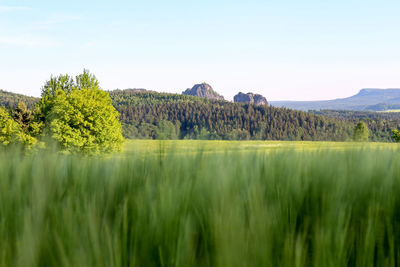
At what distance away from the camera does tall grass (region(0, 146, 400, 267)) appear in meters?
0.89

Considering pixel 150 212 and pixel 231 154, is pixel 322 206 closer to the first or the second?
pixel 150 212

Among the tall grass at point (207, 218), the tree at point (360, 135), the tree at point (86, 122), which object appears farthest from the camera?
the tree at point (86, 122)

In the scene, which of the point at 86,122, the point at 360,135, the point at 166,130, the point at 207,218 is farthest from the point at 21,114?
the point at 207,218

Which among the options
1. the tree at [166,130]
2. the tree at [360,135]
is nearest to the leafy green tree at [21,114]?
the tree at [166,130]

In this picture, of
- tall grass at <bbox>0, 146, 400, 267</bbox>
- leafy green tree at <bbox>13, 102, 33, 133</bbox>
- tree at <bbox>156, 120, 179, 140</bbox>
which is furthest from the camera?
leafy green tree at <bbox>13, 102, 33, 133</bbox>

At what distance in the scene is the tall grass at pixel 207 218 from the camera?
89 centimetres

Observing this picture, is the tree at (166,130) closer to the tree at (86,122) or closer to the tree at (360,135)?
the tree at (360,135)

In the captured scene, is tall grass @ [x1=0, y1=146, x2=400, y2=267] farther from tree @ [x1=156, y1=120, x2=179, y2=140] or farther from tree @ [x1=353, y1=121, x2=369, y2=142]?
tree @ [x1=353, y1=121, x2=369, y2=142]

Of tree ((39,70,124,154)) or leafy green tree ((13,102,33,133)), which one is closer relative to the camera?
tree ((39,70,124,154))

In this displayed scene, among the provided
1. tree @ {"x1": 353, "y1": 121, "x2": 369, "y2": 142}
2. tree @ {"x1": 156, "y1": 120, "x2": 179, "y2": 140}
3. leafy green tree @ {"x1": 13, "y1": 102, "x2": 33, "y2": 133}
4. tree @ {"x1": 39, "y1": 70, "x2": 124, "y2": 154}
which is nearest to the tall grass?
tree @ {"x1": 156, "y1": 120, "x2": 179, "y2": 140}

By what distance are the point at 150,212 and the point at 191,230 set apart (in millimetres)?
157

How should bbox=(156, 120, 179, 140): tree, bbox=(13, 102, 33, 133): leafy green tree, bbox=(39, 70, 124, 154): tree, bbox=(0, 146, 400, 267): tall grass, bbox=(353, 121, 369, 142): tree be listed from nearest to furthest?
1. bbox=(0, 146, 400, 267): tall grass
2. bbox=(156, 120, 179, 140): tree
3. bbox=(353, 121, 369, 142): tree
4. bbox=(39, 70, 124, 154): tree
5. bbox=(13, 102, 33, 133): leafy green tree

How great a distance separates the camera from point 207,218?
107cm

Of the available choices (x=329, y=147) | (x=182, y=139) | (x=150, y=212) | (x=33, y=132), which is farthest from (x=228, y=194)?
(x=33, y=132)
